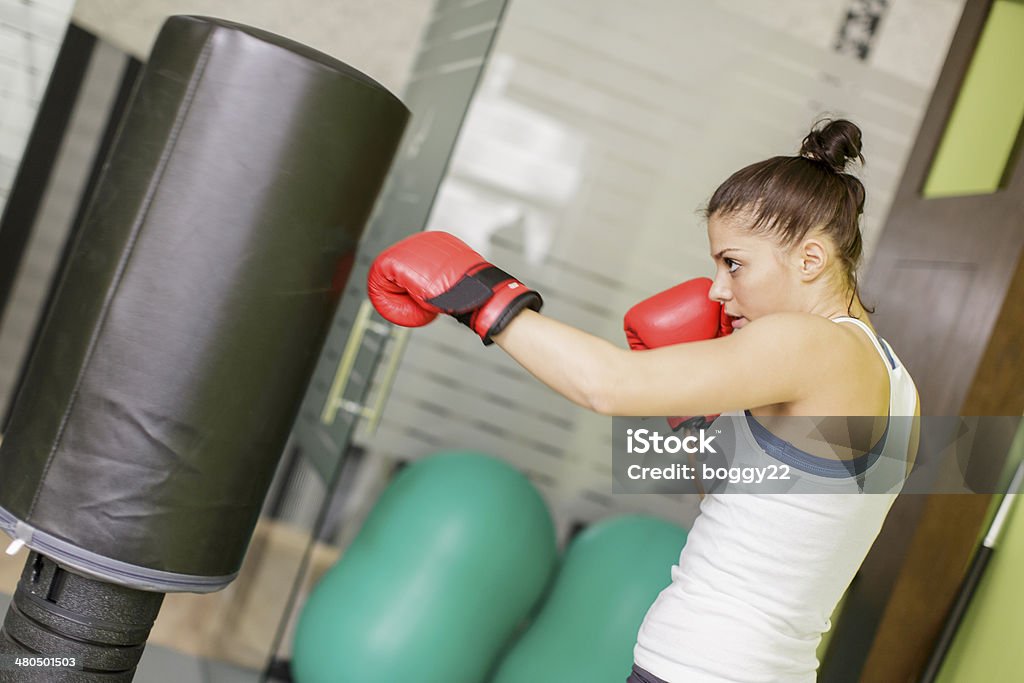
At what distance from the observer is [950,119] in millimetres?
2348

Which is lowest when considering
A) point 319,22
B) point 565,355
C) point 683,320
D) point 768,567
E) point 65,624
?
point 65,624

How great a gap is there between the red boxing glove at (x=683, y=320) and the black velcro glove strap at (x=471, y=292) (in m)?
0.33

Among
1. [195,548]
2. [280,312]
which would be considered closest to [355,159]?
[280,312]

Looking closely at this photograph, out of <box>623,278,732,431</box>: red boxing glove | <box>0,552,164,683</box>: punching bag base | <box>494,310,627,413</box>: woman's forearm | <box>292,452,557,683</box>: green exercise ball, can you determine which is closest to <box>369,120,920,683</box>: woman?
<box>494,310,627,413</box>: woman's forearm

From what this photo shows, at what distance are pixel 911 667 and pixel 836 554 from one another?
82 centimetres

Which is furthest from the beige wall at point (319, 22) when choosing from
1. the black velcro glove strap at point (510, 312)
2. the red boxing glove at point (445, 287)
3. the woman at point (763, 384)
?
the black velcro glove strap at point (510, 312)

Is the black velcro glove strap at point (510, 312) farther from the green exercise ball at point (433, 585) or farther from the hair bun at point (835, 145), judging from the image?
the green exercise ball at point (433, 585)

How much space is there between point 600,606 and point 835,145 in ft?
4.08

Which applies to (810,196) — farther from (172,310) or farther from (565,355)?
(172,310)

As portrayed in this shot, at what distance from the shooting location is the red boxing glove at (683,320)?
139cm

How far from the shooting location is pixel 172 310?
4.58 ft

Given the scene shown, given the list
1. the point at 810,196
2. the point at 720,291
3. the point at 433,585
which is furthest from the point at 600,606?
the point at 810,196

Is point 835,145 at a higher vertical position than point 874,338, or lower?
higher

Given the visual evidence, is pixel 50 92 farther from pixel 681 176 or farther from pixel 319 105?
pixel 681 176
